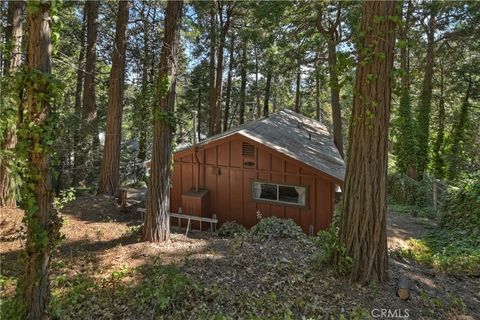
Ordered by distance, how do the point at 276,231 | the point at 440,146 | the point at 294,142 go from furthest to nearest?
the point at 440,146 → the point at 294,142 → the point at 276,231

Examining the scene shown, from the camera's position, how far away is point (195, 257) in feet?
19.2

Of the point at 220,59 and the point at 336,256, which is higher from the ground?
the point at 220,59

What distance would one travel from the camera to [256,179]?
10.8 metres

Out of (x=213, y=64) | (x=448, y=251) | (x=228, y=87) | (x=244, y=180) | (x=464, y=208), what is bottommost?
(x=448, y=251)

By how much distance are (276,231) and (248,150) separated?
12.7 ft

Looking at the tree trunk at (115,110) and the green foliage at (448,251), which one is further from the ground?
the tree trunk at (115,110)

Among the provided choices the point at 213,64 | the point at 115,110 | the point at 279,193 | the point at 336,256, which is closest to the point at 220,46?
the point at 213,64

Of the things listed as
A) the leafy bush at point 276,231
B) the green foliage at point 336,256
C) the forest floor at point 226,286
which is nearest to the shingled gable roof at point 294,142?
the leafy bush at point 276,231

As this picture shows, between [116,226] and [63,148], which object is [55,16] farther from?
[63,148]

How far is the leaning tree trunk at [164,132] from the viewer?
625cm

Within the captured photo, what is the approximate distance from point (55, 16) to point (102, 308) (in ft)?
11.6

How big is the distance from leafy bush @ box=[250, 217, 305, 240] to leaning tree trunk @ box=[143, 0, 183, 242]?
2.04 m

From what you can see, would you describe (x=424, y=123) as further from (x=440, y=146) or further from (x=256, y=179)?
(x=256, y=179)

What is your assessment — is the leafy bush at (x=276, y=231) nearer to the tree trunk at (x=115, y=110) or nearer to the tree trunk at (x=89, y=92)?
the tree trunk at (x=115, y=110)
